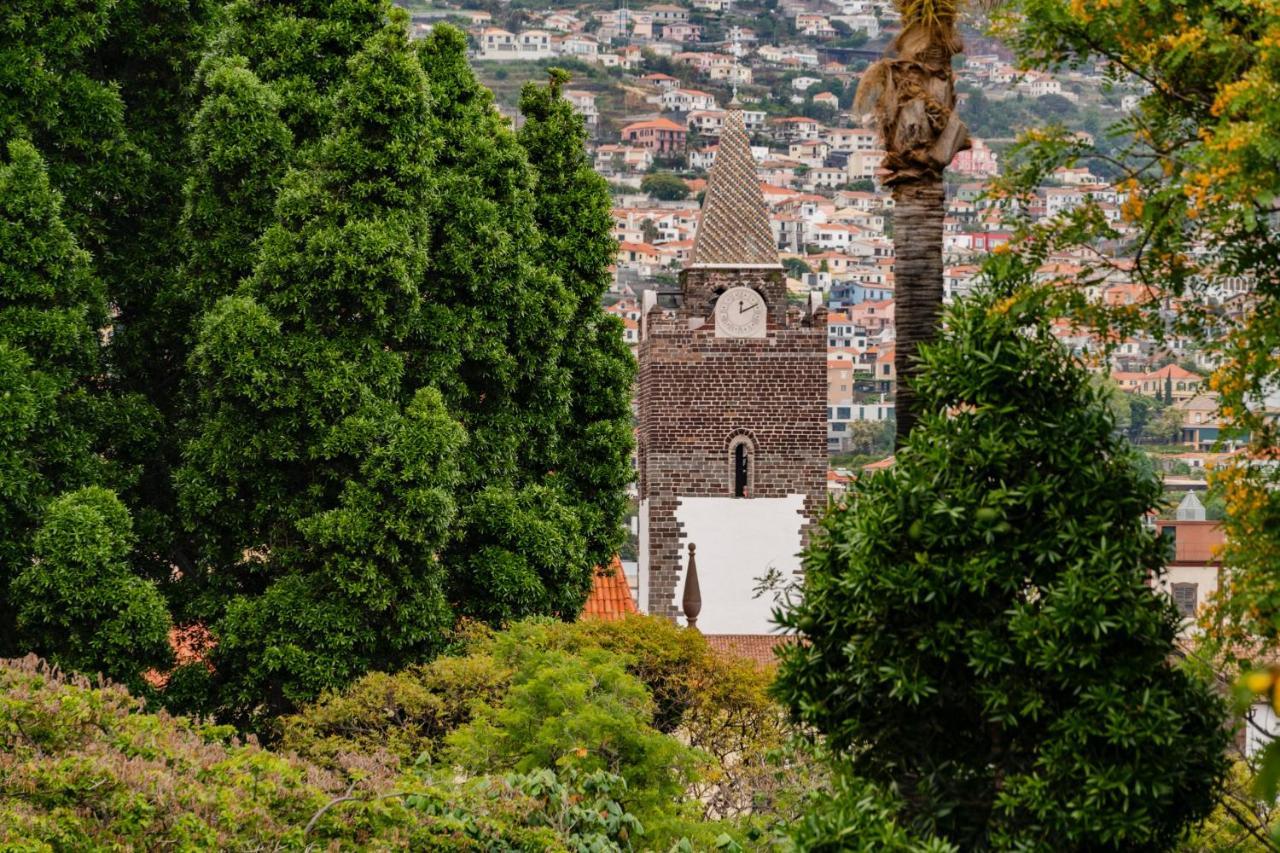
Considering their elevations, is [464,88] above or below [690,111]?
below

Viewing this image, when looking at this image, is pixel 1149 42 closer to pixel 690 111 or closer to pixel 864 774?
pixel 864 774

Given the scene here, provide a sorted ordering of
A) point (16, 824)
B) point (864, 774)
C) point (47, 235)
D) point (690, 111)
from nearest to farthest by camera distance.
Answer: point (864, 774) < point (16, 824) < point (47, 235) < point (690, 111)

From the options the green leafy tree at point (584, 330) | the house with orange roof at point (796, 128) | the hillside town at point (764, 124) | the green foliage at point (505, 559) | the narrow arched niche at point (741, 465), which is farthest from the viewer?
the house with orange roof at point (796, 128)

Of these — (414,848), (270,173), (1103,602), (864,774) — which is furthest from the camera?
(270,173)

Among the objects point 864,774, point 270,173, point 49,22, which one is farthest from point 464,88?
point 864,774

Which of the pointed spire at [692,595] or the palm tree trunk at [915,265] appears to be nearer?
the palm tree trunk at [915,265]

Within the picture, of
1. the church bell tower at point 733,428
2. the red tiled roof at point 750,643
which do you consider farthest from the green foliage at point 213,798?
the church bell tower at point 733,428

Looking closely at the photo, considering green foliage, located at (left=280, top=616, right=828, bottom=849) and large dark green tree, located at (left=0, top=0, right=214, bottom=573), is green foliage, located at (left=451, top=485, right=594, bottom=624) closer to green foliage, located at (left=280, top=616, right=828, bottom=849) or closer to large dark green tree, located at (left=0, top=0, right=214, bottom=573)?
green foliage, located at (left=280, top=616, right=828, bottom=849)

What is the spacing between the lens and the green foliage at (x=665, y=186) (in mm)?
153750

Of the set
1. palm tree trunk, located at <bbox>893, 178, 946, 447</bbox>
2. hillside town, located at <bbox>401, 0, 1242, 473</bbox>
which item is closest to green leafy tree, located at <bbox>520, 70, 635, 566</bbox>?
palm tree trunk, located at <bbox>893, 178, 946, 447</bbox>

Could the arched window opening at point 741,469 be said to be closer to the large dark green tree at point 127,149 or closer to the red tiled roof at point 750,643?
the red tiled roof at point 750,643

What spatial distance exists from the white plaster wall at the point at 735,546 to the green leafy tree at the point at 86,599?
67.4ft

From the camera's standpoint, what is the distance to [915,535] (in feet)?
28.7

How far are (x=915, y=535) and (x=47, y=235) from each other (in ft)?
40.1
